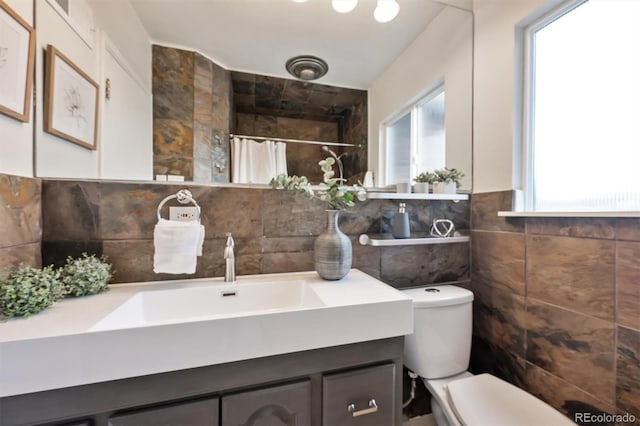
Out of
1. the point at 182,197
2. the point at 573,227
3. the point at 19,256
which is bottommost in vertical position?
the point at 19,256

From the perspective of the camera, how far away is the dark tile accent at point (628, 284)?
831 millimetres

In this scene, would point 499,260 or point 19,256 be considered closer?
point 19,256

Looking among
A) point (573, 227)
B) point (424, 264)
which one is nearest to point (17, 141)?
point (424, 264)

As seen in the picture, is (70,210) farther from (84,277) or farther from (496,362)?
(496,362)

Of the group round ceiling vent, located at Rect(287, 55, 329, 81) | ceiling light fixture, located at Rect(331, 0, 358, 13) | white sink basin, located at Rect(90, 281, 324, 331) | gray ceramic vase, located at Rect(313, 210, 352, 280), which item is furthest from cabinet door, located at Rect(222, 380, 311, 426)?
ceiling light fixture, located at Rect(331, 0, 358, 13)

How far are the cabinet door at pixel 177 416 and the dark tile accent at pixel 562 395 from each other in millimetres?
1296

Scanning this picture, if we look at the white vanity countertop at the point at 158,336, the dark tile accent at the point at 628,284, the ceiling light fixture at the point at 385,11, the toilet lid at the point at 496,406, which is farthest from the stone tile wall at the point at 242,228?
the ceiling light fixture at the point at 385,11

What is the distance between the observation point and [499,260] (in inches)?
51.0

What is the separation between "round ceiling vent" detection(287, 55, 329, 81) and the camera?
1316 millimetres

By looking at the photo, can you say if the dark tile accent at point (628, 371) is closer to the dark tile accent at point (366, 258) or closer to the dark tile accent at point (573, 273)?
the dark tile accent at point (573, 273)

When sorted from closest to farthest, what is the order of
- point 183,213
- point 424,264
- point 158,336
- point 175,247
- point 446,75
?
point 158,336 < point 175,247 < point 183,213 < point 424,264 < point 446,75

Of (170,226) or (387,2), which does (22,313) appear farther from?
(387,2)

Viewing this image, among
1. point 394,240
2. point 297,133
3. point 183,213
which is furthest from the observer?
point 297,133

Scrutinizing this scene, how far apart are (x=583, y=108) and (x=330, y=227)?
110 cm
